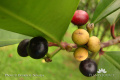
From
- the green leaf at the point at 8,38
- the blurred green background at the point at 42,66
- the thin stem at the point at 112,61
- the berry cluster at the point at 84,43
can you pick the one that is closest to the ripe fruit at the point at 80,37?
the berry cluster at the point at 84,43

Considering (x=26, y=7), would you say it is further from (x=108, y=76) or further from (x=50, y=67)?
(x=50, y=67)

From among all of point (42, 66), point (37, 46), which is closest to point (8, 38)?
point (37, 46)

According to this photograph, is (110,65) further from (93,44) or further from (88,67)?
(93,44)

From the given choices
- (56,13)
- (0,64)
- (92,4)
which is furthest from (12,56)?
(56,13)

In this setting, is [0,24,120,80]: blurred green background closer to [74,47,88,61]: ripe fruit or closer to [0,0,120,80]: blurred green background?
[0,0,120,80]: blurred green background

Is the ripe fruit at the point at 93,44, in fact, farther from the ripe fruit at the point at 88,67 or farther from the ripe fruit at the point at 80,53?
the ripe fruit at the point at 88,67

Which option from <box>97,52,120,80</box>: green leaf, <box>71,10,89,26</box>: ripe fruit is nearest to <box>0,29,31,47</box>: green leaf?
<box>71,10,89,26</box>: ripe fruit
